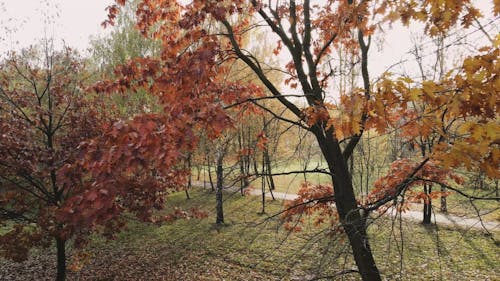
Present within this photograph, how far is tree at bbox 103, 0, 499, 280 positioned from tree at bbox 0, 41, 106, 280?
275 centimetres

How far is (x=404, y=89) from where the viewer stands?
1.75 meters

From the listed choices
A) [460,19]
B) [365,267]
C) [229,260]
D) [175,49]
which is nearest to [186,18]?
[175,49]

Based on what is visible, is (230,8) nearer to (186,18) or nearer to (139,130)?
(186,18)

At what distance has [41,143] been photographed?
6191mm

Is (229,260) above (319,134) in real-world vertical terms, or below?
below

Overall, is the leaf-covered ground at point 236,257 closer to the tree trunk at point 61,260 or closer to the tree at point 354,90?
the tree trunk at point 61,260

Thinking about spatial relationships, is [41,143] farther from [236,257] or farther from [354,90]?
[354,90]

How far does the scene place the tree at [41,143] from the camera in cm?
513

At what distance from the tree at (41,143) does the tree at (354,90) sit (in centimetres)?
275

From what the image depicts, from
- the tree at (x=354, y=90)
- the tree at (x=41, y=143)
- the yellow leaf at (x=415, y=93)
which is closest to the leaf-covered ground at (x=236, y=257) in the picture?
the tree at (x=41, y=143)

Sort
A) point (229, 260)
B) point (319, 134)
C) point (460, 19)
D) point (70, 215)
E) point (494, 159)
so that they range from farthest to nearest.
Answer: point (229, 260) → point (319, 134) → point (460, 19) → point (70, 215) → point (494, 159)

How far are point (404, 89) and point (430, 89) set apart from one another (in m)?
0.15

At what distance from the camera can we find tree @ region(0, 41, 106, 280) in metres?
5.13

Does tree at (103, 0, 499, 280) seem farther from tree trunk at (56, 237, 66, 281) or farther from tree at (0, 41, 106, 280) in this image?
tree trunk at (56, 237, 66, 281)
